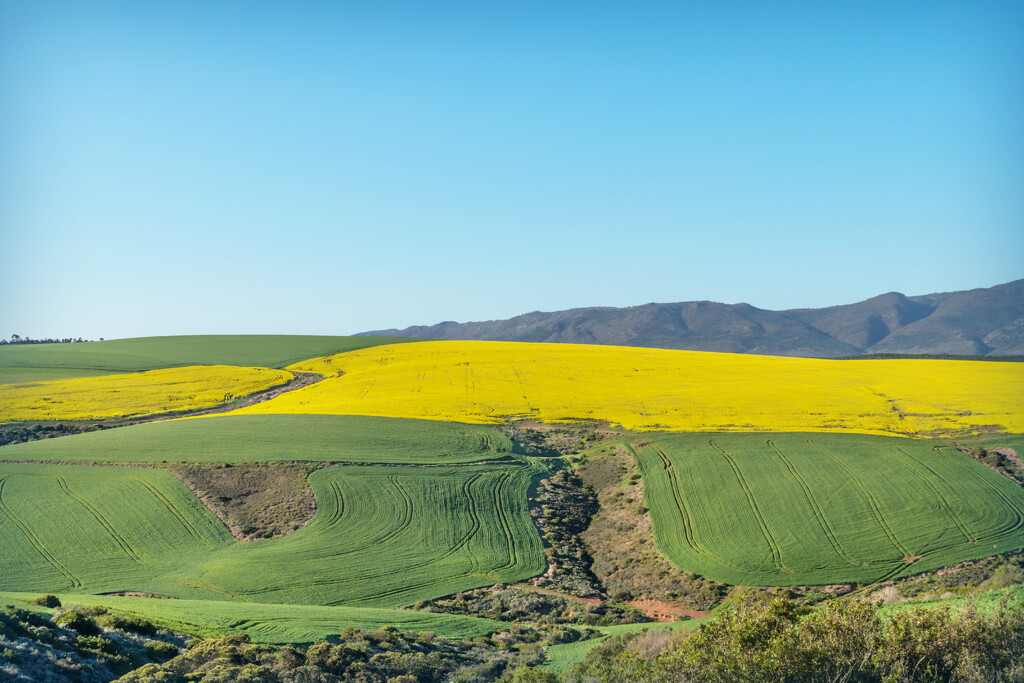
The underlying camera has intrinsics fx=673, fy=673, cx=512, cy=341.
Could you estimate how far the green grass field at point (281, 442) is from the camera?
1597 inches

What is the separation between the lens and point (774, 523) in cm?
3156

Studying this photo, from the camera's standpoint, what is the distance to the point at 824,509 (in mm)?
32500

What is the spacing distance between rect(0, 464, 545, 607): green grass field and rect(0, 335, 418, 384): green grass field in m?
46.5

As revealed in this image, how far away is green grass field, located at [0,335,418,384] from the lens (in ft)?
257

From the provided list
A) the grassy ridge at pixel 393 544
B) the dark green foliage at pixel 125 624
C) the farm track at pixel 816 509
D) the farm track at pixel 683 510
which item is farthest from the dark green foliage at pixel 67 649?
the farm track at pixel 816 509

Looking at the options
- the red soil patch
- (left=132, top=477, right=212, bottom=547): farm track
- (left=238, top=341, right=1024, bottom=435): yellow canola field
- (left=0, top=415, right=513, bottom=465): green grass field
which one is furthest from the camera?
(left=238, top=341, right=1024, bottom=435): yellow canola field

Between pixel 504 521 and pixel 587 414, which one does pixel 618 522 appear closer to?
pixel 504 521

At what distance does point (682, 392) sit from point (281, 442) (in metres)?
34.2

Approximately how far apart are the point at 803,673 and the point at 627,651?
16.6ft

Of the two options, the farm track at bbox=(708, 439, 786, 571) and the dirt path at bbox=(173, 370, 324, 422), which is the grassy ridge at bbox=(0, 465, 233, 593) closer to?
the dirt path at bbox=(173, 370, 324, 422)

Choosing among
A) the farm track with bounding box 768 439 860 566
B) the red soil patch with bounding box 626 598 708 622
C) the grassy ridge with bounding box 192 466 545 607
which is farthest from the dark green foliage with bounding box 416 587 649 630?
the farm track with bounding box 768 439 860 566

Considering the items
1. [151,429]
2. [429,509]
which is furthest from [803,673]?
[151,429]

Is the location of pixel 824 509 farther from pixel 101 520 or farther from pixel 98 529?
pixel 101 520

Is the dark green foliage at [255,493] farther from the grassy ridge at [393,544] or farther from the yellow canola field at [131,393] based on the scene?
the yellow canola field at [131,393]
